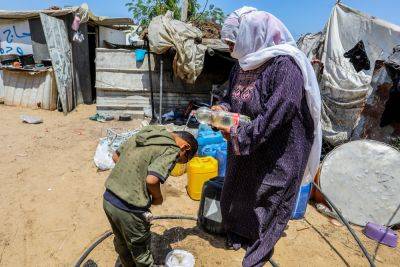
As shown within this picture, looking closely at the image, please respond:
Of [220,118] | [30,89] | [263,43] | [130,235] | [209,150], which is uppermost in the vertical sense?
[263,43]

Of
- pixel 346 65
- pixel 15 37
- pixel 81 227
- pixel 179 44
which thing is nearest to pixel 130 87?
pixel 179 44

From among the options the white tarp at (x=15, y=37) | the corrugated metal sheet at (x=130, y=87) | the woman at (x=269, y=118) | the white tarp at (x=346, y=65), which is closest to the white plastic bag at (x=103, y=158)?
the corrugated metal sheet at (x=130, y=87)

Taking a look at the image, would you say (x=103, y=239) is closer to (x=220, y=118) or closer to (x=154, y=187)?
(x=154, y=187)

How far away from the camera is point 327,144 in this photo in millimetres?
5691

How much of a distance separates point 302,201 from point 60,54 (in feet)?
25.8

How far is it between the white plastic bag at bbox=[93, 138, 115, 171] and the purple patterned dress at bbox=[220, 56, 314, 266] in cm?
281

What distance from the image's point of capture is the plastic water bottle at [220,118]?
2.39 metres

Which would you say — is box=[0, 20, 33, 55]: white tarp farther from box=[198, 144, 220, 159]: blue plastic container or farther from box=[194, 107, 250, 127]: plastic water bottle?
box=[194, 107, 250, 127]: plastic water bottle

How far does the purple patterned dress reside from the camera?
7.25 feet

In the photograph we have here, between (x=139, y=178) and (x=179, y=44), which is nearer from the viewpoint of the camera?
(x=139, y=178)

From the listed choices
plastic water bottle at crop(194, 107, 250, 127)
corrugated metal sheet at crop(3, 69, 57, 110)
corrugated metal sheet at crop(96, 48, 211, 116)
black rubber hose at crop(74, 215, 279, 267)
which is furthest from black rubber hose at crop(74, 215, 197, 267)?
corrugated metal sheet at crop(3, 69, 57, 110)

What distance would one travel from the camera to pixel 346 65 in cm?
534

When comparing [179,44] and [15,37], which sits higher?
[179,44]

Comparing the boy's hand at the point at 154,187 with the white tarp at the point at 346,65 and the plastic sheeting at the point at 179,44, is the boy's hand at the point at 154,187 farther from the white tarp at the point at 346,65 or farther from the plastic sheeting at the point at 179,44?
the plastic sheeting at the point at 179,44
